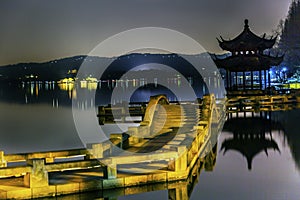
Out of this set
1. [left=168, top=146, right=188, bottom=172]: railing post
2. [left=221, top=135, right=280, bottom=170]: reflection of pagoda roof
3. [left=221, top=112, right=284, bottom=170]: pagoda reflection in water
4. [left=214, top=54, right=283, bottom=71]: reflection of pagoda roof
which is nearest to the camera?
[left=168, top=146, right=188, bottom=172]: railing post

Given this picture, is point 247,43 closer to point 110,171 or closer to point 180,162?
point 180,162

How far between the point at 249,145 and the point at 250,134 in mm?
3062

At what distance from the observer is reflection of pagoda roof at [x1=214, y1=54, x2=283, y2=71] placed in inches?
1543

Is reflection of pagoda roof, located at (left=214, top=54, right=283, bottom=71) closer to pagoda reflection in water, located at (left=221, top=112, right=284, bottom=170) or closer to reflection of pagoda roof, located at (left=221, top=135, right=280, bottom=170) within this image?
pagoda reflection in water, located at (left=221, top=112, right=284, bottom=170)

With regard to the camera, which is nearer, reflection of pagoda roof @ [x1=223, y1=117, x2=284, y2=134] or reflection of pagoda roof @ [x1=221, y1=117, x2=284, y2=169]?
reflection of pagoda roof @ [x1=221, y1=117, x2=284, y2=169]

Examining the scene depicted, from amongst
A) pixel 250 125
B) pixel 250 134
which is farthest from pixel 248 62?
pixel 250 134

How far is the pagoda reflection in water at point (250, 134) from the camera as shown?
17.5 m

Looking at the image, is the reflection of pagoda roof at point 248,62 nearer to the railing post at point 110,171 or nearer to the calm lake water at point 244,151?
the calm lake water at point 244,151

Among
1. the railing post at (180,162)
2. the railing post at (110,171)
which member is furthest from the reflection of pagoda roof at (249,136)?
the railing post at (110,171)

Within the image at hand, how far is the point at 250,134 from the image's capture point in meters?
21.5

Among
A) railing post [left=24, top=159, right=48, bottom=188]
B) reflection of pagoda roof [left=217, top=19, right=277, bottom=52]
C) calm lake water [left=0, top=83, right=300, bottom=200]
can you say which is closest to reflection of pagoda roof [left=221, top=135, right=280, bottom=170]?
calm lake water [left=0, top=83, right=300, bottom=200]

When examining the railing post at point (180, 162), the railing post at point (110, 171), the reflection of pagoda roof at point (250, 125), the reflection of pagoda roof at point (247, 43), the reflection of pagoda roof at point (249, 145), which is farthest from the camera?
the reflection of pagoda roof at point (247, 43)

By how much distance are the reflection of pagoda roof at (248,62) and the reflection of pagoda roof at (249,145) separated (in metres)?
19.4

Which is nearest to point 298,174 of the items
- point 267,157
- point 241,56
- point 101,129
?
point 267,157
